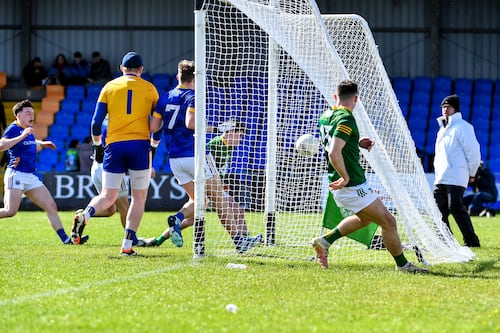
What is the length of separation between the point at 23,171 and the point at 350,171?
5.22 metres

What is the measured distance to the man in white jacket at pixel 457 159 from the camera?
1328cm

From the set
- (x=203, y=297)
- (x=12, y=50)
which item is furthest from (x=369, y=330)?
(x=12, y=50)

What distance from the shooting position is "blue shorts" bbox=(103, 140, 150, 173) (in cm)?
1077

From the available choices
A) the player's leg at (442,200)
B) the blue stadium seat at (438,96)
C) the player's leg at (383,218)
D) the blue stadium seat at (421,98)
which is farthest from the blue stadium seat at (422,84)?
the player's leg at (383,218)

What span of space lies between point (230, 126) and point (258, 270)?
249 centimetres

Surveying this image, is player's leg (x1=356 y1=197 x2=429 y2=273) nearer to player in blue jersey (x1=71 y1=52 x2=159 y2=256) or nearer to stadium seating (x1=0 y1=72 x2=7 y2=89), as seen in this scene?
player in blue jersey (x1=71 y1=52 x2=159 y2=256)

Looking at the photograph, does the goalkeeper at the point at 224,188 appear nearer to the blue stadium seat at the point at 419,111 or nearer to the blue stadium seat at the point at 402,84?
the blue stadium seat at the point at 419,111

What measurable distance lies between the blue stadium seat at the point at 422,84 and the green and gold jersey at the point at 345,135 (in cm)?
2001

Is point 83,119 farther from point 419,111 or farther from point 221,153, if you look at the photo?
point 221,153

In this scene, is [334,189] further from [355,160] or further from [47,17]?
[47,17]

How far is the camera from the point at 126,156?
35.5 feet

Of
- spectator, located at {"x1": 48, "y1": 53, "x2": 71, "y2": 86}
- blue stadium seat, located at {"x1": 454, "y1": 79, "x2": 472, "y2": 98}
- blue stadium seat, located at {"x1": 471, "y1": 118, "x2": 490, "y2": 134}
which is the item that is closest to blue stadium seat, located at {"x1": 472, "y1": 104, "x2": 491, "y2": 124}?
blue stadium seat, located at {"x1": 471, "y1": 118, "x2": 490, "y2": 134}

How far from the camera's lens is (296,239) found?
11.8 m

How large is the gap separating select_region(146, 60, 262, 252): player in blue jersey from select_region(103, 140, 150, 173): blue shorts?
0.26 meters
